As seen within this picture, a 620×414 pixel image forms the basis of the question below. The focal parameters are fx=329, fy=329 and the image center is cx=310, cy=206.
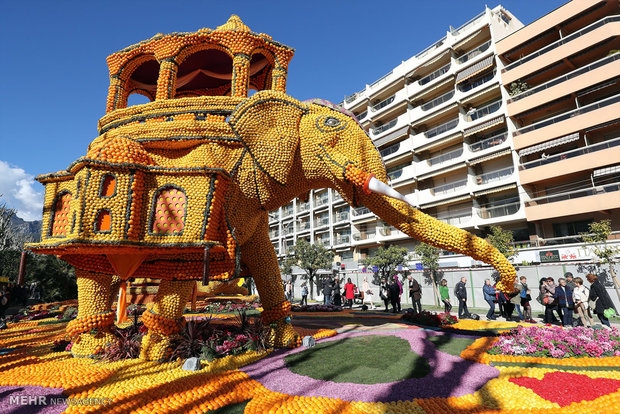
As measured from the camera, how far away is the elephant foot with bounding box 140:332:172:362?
4.85 m

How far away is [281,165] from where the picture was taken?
5.09 metres

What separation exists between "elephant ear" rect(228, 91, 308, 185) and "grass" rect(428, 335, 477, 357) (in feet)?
12.8

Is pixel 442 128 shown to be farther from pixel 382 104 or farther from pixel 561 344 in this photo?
pixel 561 344

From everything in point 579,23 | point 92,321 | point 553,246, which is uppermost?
point 579,23

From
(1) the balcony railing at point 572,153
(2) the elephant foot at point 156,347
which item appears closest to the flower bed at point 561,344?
(2) the elephant foot at point 156,347

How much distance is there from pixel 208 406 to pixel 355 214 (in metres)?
31.8

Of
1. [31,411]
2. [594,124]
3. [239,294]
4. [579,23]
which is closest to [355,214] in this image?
[239,294]

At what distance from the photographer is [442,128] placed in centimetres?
2789

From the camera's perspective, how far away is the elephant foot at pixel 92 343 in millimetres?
5184

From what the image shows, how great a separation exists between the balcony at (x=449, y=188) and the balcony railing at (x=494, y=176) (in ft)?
3.67

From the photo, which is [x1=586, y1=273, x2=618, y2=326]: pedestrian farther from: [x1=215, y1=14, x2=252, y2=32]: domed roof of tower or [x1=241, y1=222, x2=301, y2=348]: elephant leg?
[x1=215, y1=14, x2=252, y2=32]: domed roof of tower

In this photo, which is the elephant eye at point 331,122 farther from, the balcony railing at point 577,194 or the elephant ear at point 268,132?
the balcony railing at point 577,194

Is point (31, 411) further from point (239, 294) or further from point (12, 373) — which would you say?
point (239, 294)

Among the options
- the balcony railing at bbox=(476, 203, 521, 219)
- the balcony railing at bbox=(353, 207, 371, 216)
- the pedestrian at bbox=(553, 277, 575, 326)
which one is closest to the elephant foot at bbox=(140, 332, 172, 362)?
the pedestrian at bbox=(553, 277, 575, 326)
